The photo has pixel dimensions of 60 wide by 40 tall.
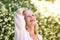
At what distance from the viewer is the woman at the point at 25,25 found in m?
1.89

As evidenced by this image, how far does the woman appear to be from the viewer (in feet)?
6.22

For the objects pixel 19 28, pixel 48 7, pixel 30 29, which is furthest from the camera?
pixel 48 7

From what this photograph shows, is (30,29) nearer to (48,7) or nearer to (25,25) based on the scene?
(25,25)

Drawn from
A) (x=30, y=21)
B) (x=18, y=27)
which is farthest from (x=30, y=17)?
(x=18, y=27)

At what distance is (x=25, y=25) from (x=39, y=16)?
0.78 ft

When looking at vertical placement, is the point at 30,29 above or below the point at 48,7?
below

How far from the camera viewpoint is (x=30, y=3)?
205 centimetres

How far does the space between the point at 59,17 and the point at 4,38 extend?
788 millimetres

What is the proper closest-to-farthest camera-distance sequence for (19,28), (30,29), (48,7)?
(19,28), (30,29), (48,7)

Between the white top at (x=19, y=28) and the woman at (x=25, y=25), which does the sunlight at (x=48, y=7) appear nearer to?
the woman at (x=25, y=25)

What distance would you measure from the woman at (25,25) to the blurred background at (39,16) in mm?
47

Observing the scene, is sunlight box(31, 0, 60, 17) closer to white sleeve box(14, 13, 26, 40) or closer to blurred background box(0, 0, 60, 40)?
blurred background box(0, 0, 60, 40)

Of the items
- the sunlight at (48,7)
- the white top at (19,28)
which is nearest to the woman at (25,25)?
the white top at (19,28)

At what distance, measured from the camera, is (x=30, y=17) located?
201cm
